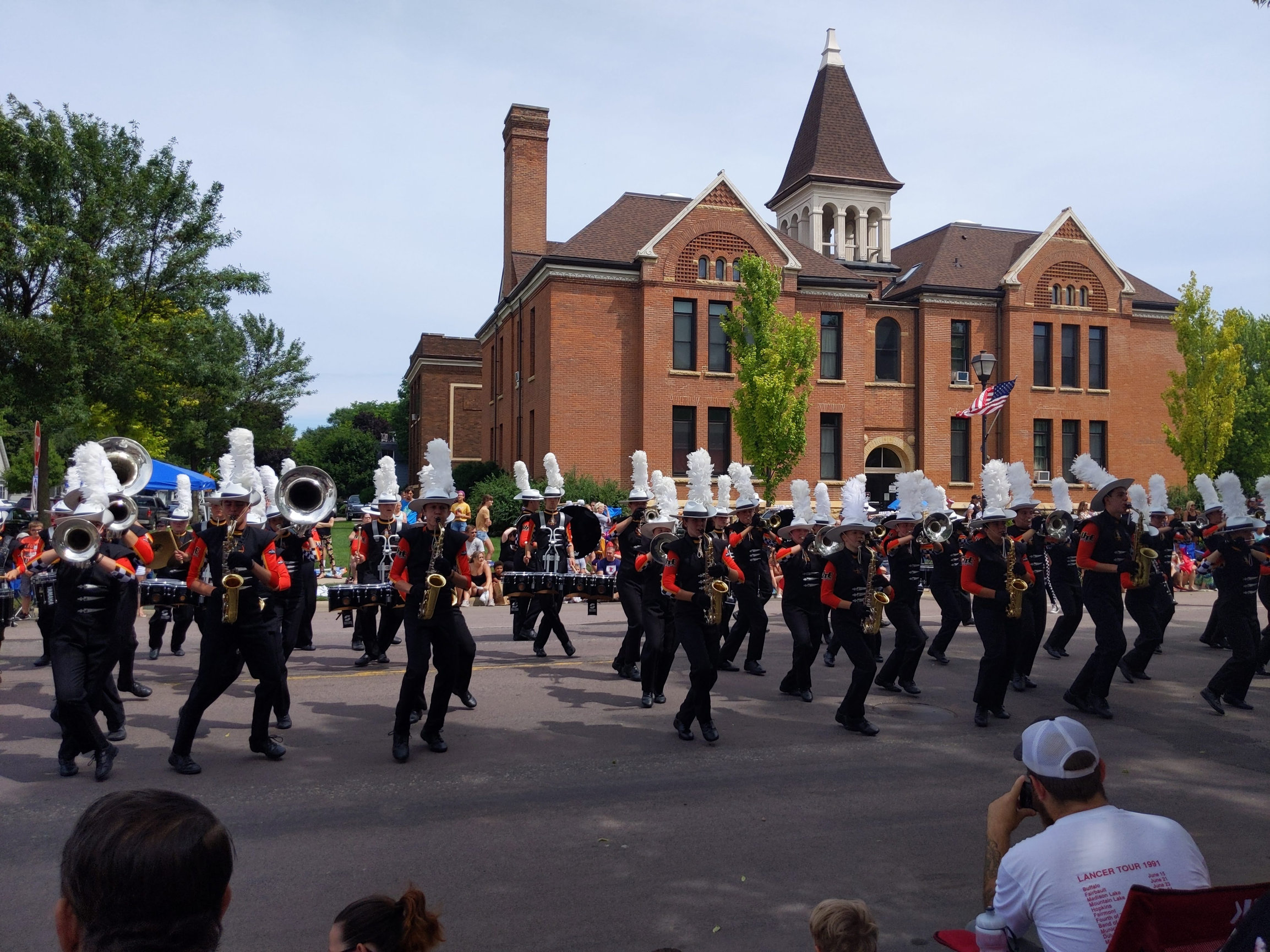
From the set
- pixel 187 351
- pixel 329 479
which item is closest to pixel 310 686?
pixel 329 479

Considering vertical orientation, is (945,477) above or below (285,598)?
above

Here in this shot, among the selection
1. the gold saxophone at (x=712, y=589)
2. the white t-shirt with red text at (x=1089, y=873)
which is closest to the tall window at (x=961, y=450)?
the gold saxophone at (x=712, y=589)

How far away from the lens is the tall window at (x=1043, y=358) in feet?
132

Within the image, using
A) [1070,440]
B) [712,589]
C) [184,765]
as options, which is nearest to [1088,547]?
[712,589]

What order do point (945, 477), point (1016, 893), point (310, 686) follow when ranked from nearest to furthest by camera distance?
point (1016, 893), point (310, 686), point (945, 477)

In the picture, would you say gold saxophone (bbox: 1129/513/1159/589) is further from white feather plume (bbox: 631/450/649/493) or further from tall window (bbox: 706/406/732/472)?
tall window (bbox: 706/406/732/472)

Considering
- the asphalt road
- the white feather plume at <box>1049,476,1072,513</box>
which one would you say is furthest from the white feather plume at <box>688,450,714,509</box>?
the white feather plume at <box>1049,476,1072,513</box>

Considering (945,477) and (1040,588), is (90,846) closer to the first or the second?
(1040,588)

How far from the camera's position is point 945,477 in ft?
129

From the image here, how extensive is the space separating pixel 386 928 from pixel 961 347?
133 ft

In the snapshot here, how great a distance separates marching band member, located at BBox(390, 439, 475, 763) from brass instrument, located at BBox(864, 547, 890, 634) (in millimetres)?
3819

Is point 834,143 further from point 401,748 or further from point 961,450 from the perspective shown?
point 401,748

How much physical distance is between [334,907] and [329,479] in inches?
216

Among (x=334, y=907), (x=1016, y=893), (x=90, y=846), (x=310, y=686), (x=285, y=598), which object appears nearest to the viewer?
(x=90, y=846)
